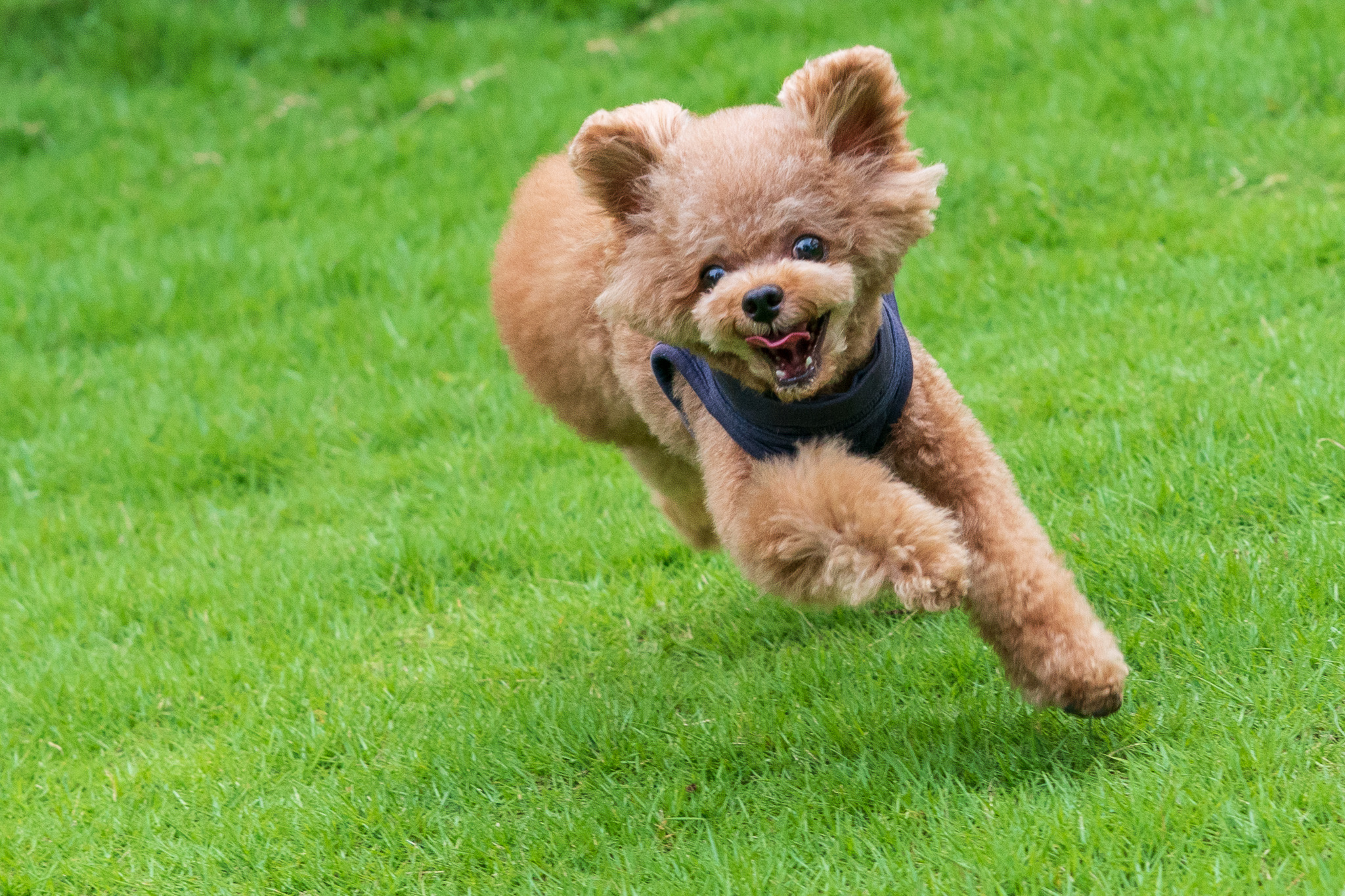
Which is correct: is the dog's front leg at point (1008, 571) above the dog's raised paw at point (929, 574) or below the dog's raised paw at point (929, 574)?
below

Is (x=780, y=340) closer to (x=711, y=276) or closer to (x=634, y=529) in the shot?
(x=711, y=276)

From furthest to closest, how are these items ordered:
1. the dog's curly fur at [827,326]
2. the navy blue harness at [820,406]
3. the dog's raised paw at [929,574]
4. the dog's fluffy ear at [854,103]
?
the navy blue harness at [820,406] < the dog's fluffy ear at [854,103] < the dog's curly fur at [827,326] < the dog's raised paw at [929,574]

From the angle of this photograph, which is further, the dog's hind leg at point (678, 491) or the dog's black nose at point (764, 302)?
the dog's hind leg at point (678, 491)

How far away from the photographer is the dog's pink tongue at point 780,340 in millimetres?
2912

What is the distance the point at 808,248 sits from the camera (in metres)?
3.00

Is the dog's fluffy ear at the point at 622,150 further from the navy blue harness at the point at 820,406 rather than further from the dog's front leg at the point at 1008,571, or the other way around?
the dog's front leg at the point at 1008,571

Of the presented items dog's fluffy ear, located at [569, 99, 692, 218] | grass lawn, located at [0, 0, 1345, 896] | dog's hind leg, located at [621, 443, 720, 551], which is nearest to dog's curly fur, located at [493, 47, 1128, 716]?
dog's fluffy ear, located at [569, 99, 692, 218]

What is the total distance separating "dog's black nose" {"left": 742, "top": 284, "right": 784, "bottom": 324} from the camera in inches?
111

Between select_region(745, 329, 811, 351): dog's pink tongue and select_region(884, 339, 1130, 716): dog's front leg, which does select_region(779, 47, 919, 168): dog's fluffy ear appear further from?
select_region(884, 339, 1130, 716): dog's front leg

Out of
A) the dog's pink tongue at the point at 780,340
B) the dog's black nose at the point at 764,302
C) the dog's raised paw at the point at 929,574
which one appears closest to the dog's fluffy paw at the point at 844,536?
the dog's raised paw at the point at 929,574

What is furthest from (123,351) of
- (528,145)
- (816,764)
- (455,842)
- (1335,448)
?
(1335,448)

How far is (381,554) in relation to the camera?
17.2 ft

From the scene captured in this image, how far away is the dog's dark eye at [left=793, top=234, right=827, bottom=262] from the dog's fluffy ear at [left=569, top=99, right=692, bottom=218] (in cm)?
42

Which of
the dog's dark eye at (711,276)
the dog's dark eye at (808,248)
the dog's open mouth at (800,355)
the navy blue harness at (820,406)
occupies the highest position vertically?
the dog's dark eye at (808,248)
